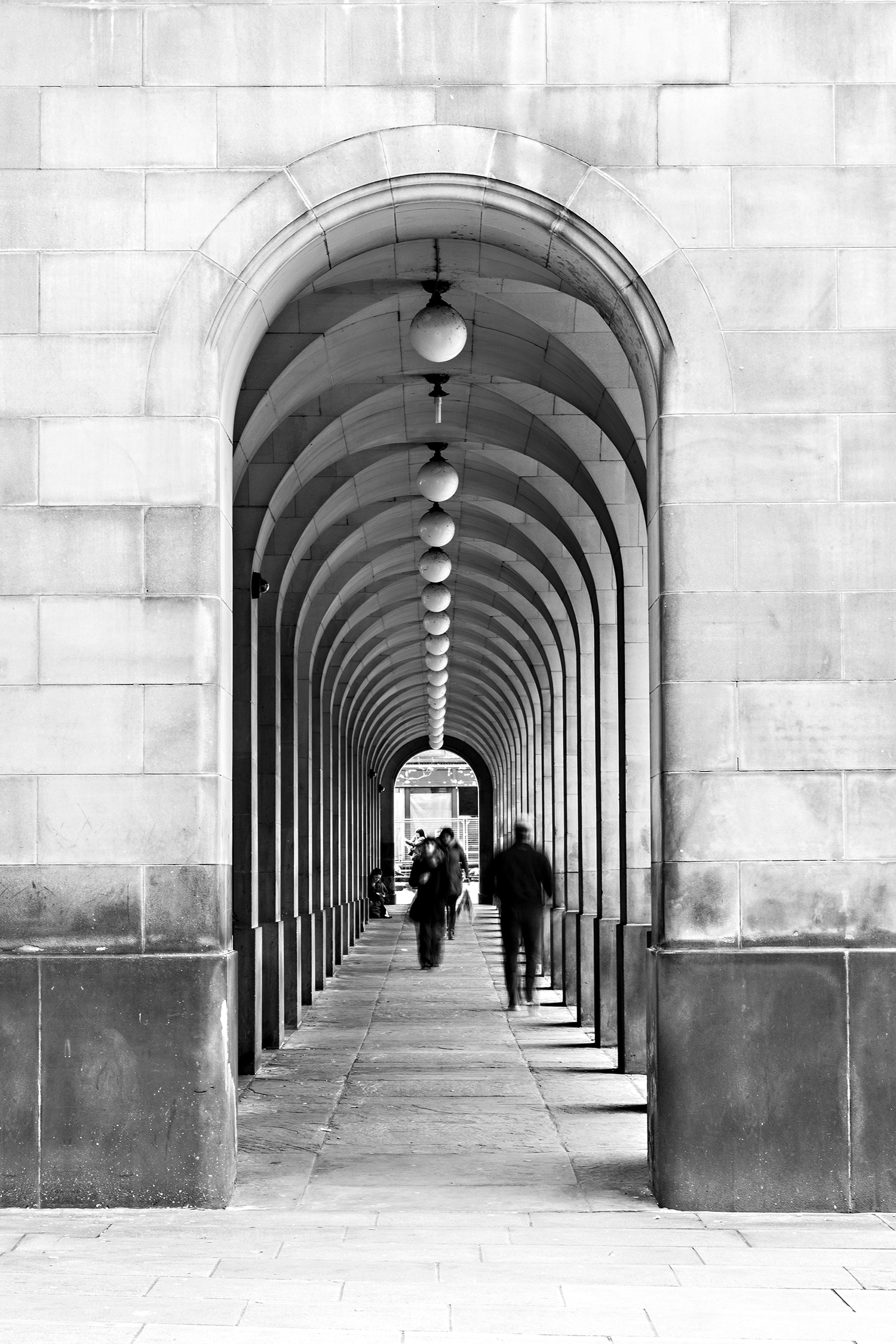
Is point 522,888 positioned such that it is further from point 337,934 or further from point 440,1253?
point 337,934

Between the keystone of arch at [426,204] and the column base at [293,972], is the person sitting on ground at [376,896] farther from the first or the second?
the keystone of arch at [426,204]

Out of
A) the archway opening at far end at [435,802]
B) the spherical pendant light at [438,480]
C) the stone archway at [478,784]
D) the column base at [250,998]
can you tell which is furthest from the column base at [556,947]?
the archway opening at far end at [435,802]

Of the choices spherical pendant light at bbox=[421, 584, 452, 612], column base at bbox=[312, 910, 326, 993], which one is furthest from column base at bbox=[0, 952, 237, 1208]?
column base at bbox=[312, 910, 326, 993]

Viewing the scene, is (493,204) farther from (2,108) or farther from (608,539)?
(608,539)

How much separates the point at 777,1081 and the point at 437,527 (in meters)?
8.76

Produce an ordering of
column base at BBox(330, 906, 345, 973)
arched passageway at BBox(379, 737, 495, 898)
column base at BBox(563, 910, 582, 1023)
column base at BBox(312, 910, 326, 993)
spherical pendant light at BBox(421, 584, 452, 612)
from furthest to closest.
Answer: arched passageway at BBox(379, 737, 495, 898) < column base at BBox(330, 906, 345, 973) < column base at BBox(312, 910, 326, 993) < spherical pendant light at BBox(421, 584, 452, 612) < column base at BBox(563, 910, 582, 1023)

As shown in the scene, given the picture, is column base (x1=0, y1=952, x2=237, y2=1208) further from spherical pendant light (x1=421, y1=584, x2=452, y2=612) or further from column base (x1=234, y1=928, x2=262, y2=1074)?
spherical pendant light (x1=421, y1=584, x2=452, y2=612)

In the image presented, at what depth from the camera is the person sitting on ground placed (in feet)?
142

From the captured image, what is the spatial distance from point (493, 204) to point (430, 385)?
6.11m

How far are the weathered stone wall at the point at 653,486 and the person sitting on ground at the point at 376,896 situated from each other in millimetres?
34982

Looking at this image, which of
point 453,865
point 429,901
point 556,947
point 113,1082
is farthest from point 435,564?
point 113,1082

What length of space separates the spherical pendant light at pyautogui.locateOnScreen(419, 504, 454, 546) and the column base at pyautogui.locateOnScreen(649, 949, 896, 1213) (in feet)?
27.5

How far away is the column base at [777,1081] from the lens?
7465mm

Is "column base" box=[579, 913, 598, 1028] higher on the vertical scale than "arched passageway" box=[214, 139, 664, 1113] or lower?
lower
